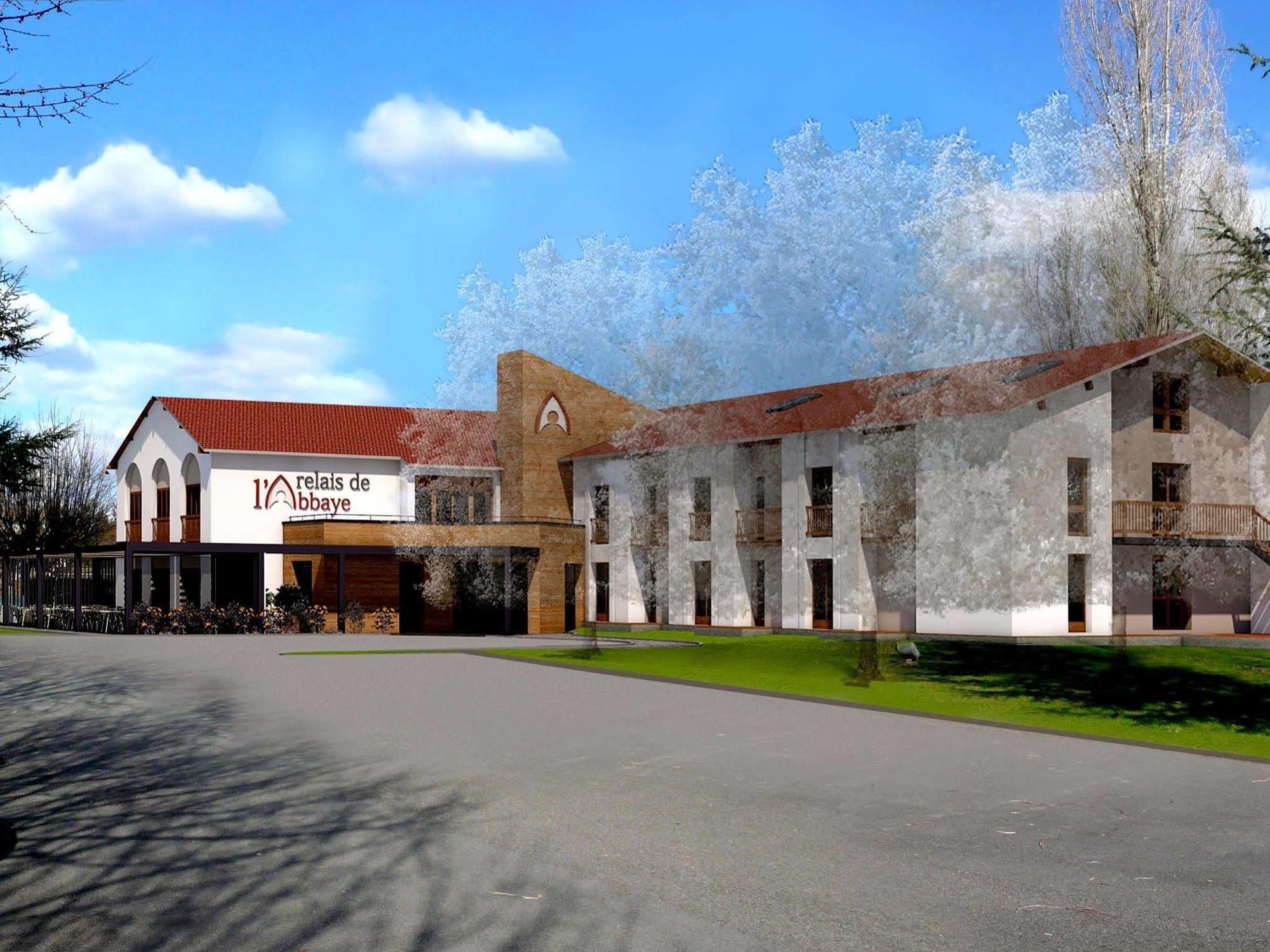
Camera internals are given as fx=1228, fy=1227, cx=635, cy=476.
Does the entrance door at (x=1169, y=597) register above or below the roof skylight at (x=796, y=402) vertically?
below

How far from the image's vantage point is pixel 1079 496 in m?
30.9

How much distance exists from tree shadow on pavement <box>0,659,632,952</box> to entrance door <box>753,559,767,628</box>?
25485 millimetres

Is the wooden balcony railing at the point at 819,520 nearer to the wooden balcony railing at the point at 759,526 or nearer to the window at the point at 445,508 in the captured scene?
the wooden balcony railing at the point at 759,526

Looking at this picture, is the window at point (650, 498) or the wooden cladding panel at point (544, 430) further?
the wooden cladding panel at point (544, 430)

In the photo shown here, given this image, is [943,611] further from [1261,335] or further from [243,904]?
[243,904]

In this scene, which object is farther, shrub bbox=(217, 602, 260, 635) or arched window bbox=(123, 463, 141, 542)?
arched window bbox=(123, 463, 141, 542)

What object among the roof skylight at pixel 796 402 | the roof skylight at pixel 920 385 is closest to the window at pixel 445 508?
the roof skylight at pixel 796 402

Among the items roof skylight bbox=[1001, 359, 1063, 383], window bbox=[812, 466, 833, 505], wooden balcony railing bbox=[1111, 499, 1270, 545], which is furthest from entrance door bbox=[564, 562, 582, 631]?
wooden balcony railing bbox=[1111, 499, 1270, 545]

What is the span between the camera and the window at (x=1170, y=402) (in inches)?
1293

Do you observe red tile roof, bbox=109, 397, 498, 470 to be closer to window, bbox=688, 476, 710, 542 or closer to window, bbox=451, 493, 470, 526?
window, bbox=451, 493, 470, 526

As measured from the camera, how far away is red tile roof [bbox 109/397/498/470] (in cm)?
4031

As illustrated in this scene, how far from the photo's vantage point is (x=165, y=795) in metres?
9.05

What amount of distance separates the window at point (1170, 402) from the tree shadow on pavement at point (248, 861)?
27.6 metres

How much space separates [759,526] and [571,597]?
7705 millimetres
